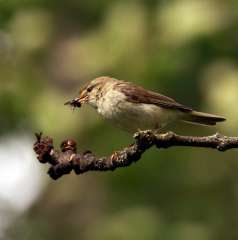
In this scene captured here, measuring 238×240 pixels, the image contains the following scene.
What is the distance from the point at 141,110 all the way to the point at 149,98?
196 mm

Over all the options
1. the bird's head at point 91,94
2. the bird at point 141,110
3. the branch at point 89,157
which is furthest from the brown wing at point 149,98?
the branch at point 89,157

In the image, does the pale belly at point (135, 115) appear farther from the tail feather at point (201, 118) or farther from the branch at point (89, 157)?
the branch at point (89, 157)

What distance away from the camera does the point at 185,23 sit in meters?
6.73

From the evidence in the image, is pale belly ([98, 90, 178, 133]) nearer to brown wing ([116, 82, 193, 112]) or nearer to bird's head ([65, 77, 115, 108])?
brown wing ([116, 82, 193, 112])

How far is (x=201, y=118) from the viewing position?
16.9ft

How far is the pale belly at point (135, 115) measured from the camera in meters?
5.09

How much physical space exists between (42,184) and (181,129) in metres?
2.35

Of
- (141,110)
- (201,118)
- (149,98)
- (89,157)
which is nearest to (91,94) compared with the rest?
(149,98)

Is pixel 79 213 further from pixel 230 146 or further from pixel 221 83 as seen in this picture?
pixel 230 146

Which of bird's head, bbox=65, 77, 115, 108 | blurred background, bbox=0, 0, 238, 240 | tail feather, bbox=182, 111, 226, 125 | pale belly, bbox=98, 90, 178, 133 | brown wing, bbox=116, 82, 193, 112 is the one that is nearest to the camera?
tail feather, bbox=182, 111, 226, 125

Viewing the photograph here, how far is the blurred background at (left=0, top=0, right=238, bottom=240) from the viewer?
7078 millimetres

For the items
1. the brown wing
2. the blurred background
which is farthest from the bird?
the blurred background

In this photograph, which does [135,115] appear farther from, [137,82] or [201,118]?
[137,82]

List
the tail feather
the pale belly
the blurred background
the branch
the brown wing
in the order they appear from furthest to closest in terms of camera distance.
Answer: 1. the blurred background
2. the brown wing
3. the pale belly
4. the tail feather
5. the branch
